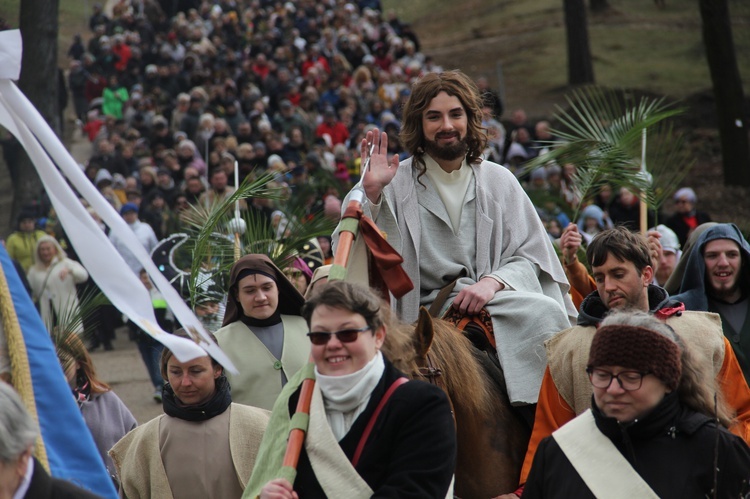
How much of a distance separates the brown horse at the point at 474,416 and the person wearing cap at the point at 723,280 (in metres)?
1.35

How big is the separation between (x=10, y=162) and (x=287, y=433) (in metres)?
17.4

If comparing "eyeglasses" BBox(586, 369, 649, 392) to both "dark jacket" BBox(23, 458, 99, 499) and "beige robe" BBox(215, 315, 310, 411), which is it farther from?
"beige robe" BBox(215, 315, 310, 411)

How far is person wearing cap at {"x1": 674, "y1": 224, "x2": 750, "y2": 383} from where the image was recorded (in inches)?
248

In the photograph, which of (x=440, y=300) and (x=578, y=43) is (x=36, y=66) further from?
(x=440, y=300)

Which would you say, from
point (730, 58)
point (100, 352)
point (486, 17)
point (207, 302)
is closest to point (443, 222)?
point (207, 302)

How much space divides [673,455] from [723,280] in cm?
257

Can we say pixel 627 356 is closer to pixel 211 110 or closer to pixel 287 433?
pixel 287 433

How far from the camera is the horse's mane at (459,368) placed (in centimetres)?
526

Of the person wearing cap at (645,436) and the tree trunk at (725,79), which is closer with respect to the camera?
the person wearing cap at (645,436)

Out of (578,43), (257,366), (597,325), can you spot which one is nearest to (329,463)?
(597,325)

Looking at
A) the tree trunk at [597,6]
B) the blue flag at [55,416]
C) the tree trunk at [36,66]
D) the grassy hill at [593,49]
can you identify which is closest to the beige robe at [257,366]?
the blue flag at [55,416]

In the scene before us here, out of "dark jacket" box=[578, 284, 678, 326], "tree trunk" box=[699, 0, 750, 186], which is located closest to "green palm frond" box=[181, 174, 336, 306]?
"dark jacket" box=[578, 284, 678, 326]

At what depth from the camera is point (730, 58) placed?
19.8 m

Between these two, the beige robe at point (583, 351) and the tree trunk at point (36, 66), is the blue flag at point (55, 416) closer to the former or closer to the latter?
the beige robe at point (583, 351)
